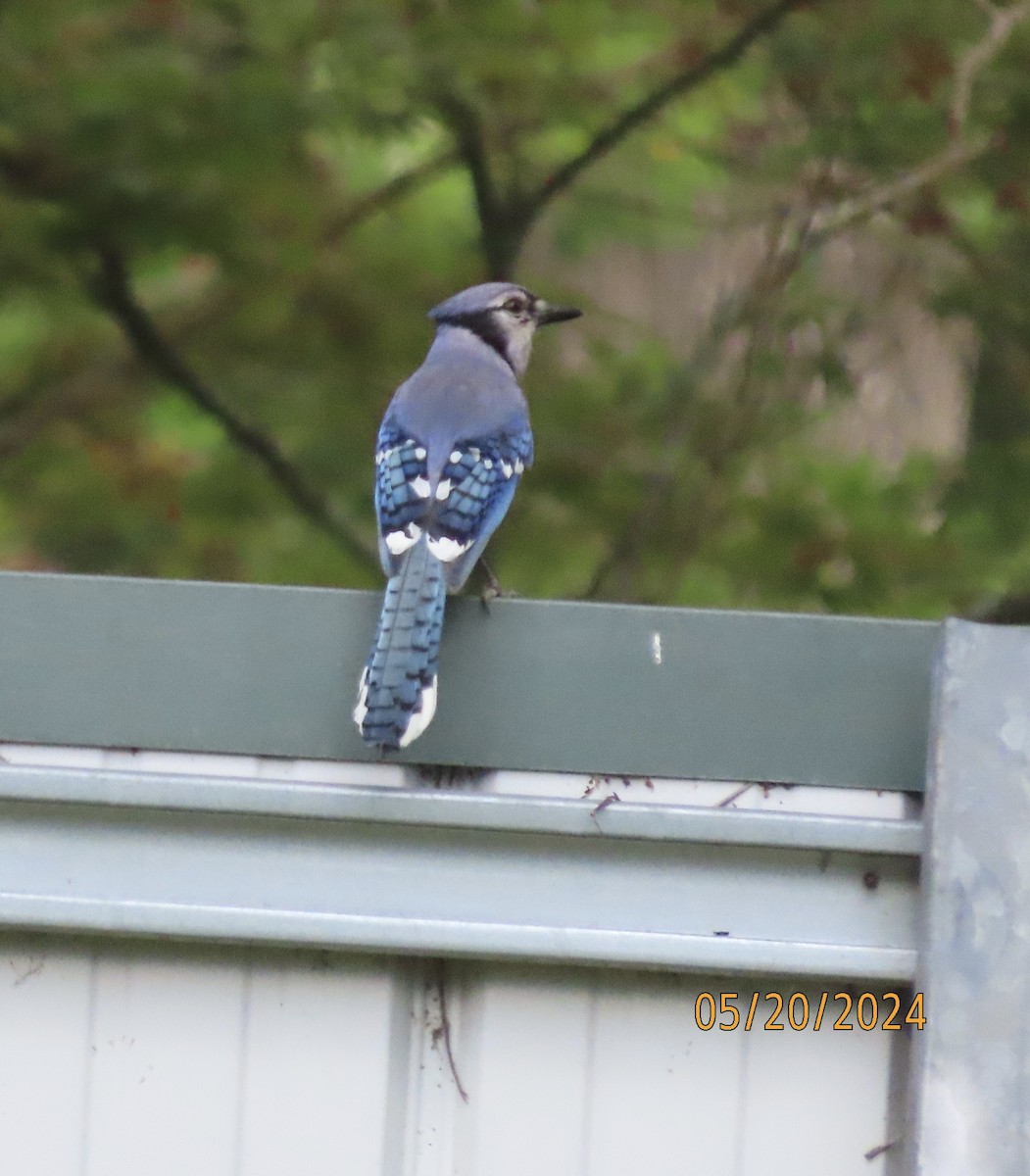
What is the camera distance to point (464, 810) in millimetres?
1587

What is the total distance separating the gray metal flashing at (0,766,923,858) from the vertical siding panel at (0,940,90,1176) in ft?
0.62

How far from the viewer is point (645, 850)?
161 centimetres

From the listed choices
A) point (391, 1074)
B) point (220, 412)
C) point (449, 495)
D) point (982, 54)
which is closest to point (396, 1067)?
point (391, 1074)

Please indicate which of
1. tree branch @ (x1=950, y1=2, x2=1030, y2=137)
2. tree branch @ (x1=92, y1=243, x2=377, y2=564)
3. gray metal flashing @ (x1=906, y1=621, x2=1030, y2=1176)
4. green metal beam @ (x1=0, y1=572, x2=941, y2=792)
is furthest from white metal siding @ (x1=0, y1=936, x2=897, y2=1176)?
tree branch @ (x1=92, y1=243, x2=377, y2=564)

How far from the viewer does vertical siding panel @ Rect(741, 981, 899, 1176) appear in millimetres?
1634

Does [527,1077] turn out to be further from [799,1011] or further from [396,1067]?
[799,1011]

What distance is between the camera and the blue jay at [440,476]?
165 centimetres

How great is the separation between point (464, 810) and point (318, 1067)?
32 cm

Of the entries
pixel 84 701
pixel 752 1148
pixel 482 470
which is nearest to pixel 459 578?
pixel 482 470

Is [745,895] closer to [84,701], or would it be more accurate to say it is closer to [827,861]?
[827,861]

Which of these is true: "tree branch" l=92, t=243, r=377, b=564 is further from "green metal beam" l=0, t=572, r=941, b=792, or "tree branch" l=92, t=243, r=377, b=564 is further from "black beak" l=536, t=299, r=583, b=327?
"green metal beam" l=0, t=572, r=941, b=792

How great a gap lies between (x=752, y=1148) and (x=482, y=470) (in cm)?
132

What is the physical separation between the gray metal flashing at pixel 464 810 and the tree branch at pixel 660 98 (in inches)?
120

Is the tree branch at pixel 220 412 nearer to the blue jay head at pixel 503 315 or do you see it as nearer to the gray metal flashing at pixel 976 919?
the blue jay head at pixel 503 315
